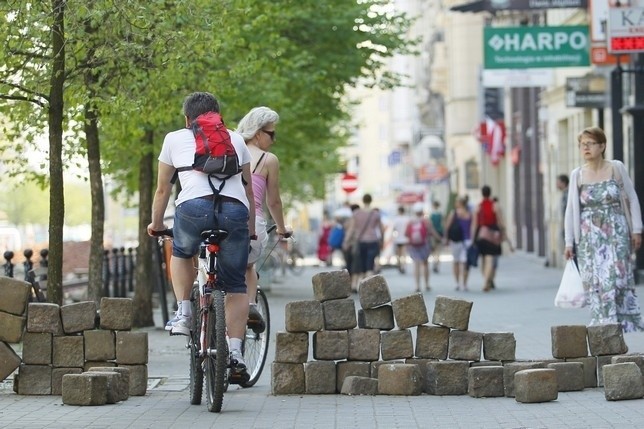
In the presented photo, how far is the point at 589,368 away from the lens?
11.1 m

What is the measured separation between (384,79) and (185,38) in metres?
17.1

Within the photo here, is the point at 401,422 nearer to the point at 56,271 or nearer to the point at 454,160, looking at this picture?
the point at 56,271

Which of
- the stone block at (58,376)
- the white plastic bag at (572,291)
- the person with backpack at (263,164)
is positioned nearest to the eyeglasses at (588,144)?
the white plastic bag at (572,291)

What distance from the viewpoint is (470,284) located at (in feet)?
105

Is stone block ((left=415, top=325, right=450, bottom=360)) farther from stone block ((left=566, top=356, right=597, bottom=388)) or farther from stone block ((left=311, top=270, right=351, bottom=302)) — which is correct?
stone block ((left=566, top=356, right=597, bottom=388))

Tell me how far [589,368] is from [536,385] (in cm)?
103

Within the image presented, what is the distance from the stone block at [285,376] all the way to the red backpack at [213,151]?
5.09ft

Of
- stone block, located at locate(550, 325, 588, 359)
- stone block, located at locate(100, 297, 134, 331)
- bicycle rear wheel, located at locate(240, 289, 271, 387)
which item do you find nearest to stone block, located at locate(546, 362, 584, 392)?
stone block, located at locate(550, 325, 588, 359)

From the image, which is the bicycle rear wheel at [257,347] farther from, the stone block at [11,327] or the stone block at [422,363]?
the stone block at [11,327]

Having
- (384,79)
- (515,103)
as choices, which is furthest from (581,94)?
(515,103)

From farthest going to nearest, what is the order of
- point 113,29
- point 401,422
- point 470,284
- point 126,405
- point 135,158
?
point 470,284
point 135,158
point 113,29
point 126,405
point 401,422

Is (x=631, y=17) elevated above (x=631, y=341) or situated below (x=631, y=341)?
above

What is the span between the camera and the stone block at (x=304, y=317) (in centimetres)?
1089

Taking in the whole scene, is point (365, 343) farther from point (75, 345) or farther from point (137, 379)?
point (75, 345)
